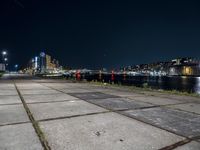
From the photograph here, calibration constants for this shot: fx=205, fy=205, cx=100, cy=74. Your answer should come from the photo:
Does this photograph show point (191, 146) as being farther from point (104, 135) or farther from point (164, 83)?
point (164, 83)

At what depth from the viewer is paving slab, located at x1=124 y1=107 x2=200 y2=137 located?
4.71m

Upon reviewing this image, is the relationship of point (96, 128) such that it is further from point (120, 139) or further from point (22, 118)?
point (22, 118)

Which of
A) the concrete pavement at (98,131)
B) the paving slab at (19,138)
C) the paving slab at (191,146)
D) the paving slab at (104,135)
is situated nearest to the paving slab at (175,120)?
the concrete pavement at (98,131)

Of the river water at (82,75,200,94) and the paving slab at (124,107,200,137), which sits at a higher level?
the paving slab at (124,107,200,137)

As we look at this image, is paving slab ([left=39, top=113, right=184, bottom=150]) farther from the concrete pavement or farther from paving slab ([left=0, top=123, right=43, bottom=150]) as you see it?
→ paving slab ([left=0, top=123, right=43, bottom=150])

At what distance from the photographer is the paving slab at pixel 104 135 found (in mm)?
3728

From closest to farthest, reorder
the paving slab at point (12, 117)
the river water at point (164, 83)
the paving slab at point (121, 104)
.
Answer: the paving slab at point (12, 117)
the paving slab at point (121, 104)
the river water at point (164, 83)

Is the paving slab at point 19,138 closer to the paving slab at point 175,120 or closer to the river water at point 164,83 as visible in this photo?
the paving slab at point 175,120

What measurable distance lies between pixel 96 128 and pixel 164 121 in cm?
197

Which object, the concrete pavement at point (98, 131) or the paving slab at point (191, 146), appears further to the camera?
the concrete pavement at point (98, 131)

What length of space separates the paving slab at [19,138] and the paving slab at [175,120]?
294 cm

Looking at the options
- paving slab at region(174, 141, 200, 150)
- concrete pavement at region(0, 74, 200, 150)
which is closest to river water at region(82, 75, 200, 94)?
concrete pavement at region(0, 74, 200, 150)

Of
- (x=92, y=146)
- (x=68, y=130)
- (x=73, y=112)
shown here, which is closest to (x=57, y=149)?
(x=92, y=146)

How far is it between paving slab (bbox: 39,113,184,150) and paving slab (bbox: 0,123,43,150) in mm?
273
